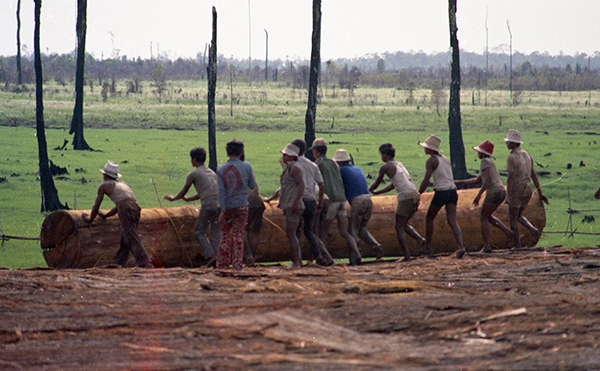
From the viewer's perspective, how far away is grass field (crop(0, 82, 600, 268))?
22.3 m

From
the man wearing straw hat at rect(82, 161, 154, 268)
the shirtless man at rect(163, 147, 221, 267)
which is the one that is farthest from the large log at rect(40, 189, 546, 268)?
the shirtless man at rect(163, 147, 221, 267)

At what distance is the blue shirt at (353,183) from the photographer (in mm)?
11438

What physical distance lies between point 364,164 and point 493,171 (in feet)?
58.6

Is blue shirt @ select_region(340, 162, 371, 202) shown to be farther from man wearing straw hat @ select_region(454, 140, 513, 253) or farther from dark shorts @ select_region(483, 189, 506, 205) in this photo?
dark shorts @ select_region(483, 189, 506, 205)

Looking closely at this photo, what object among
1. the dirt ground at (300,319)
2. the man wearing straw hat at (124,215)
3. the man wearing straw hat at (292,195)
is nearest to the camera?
the dirt ground at (300,319)

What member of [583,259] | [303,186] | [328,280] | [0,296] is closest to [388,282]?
[328,280]

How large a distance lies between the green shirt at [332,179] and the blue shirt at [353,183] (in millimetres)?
189

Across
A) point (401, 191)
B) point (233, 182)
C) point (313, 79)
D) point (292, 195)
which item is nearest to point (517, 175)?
point (401, 191)

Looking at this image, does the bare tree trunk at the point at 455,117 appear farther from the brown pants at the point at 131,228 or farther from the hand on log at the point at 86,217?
the hand on log at the point at 86,217

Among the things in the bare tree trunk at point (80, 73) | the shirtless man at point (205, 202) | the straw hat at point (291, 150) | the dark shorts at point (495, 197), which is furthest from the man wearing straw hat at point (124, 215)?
the bare tree trunk at point (80, 73)

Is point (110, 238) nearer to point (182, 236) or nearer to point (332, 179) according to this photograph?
point (182, 236)

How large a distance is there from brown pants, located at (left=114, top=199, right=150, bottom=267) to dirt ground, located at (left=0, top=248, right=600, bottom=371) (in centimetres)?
92

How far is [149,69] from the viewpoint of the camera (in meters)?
107

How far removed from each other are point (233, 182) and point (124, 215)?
6.02 feet
